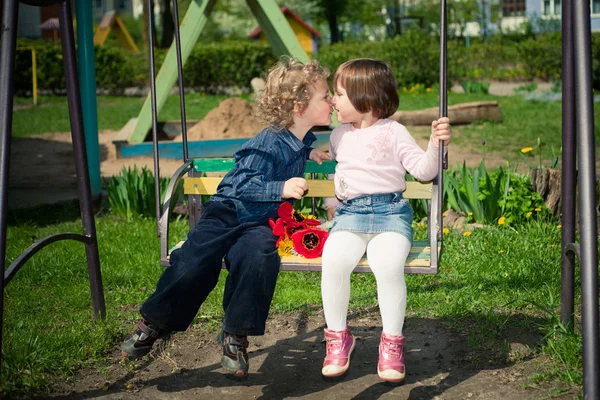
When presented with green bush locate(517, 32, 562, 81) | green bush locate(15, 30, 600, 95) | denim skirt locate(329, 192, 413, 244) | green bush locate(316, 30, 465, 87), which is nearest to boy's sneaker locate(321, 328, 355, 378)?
denim skirt locate(329, 192, 413, 244)

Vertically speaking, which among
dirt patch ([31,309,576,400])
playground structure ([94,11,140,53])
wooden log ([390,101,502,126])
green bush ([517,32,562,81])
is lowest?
dirt patch ([31,309,576,400])

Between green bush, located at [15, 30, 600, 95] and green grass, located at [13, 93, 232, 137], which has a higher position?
green bush, located at [15, 30, 600, 95]

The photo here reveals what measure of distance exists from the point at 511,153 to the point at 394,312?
18.9ft

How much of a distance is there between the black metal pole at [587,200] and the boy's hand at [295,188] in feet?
3.05

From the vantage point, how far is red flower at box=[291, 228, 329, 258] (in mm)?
2914

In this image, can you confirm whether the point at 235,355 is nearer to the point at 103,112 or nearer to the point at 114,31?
the point at 103,112

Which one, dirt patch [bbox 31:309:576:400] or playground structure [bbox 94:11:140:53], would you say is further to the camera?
playground structure [bbox 94:11:140:53]

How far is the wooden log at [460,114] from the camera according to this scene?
10438mm

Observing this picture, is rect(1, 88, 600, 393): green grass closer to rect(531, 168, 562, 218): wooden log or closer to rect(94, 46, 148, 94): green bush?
rect(531, 168, 562, 218): wooden log

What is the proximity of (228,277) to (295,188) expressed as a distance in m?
0.39

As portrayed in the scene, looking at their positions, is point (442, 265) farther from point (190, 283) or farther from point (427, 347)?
point (190, 283)

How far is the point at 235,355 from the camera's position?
2.81 m

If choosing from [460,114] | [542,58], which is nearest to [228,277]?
[460,114]

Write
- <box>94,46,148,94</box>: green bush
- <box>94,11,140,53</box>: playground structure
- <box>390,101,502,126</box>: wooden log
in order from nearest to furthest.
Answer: <box>390,101,502,126</box>: wooden log, <box>94,46,148,94</box>: green bush, <box>94,11,140,53</box>: playground structure
